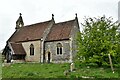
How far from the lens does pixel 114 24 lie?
1615 inches

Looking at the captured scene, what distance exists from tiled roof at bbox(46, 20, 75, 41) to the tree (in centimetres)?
1532

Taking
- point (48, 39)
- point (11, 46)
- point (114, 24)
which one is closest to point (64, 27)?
point (48, 39)

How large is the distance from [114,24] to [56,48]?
64.5 ft

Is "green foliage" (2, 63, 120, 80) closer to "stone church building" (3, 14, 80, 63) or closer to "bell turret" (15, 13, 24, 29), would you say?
"stone church building" (3, 14, 80, 63)

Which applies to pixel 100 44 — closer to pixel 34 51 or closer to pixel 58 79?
pixel 58 79

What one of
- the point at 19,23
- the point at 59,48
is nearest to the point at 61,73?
the point at 59,48

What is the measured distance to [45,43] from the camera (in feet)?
197

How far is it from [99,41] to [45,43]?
2349cm

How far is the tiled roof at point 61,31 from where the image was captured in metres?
56.7

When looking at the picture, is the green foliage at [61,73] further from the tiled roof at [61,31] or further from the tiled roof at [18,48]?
the tiled roof at [18,48]

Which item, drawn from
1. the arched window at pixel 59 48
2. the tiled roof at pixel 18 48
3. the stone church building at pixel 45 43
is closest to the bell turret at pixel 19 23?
the stone church building at pixel 45 43

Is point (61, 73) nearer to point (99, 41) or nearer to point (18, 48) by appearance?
point (99, 41)

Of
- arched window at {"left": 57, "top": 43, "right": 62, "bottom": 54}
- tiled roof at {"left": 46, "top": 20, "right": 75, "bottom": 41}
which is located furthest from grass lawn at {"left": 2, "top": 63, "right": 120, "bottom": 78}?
arched window at {"left": 57, "top": 43, "right": 62, "bottom": 54}

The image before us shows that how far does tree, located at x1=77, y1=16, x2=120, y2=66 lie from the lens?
1463 inches
